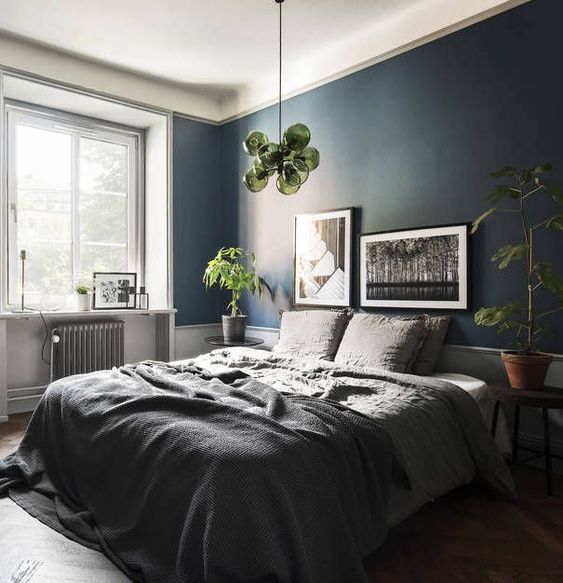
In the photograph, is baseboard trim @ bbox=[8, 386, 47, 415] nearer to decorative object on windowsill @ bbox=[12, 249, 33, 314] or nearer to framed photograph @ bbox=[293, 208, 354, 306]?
decorative object on windowsill @ bbox=[12, 249, 33, 314]

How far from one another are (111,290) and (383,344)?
108 inches

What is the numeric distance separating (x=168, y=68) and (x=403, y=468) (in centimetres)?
393

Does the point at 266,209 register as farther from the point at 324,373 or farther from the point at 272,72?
the point at 324,373

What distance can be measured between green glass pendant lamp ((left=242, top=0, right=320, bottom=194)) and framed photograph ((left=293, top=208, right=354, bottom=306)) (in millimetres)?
1193

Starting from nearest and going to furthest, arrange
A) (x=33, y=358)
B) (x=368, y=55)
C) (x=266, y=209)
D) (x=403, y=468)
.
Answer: (x=403, y=468) < (x=368, y=55) < (x=33, y=358) < (x=266, y=209)

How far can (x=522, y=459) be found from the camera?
2.97 meters

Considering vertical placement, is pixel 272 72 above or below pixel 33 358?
above

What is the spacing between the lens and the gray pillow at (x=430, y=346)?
3154mm

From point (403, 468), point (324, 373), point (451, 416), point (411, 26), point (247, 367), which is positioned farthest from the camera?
point (411, 26)

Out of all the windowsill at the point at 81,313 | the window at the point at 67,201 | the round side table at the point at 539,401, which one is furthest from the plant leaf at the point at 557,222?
the window at the point at 67,201

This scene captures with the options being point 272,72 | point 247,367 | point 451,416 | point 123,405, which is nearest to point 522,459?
point 451,416

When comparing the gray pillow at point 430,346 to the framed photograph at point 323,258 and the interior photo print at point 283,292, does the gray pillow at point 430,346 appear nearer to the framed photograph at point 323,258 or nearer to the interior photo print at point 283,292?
the interior photo print at point 283,292

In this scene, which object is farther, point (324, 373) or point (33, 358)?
point (33, 358)

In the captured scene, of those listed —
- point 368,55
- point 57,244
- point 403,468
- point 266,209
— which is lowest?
point 403,468
